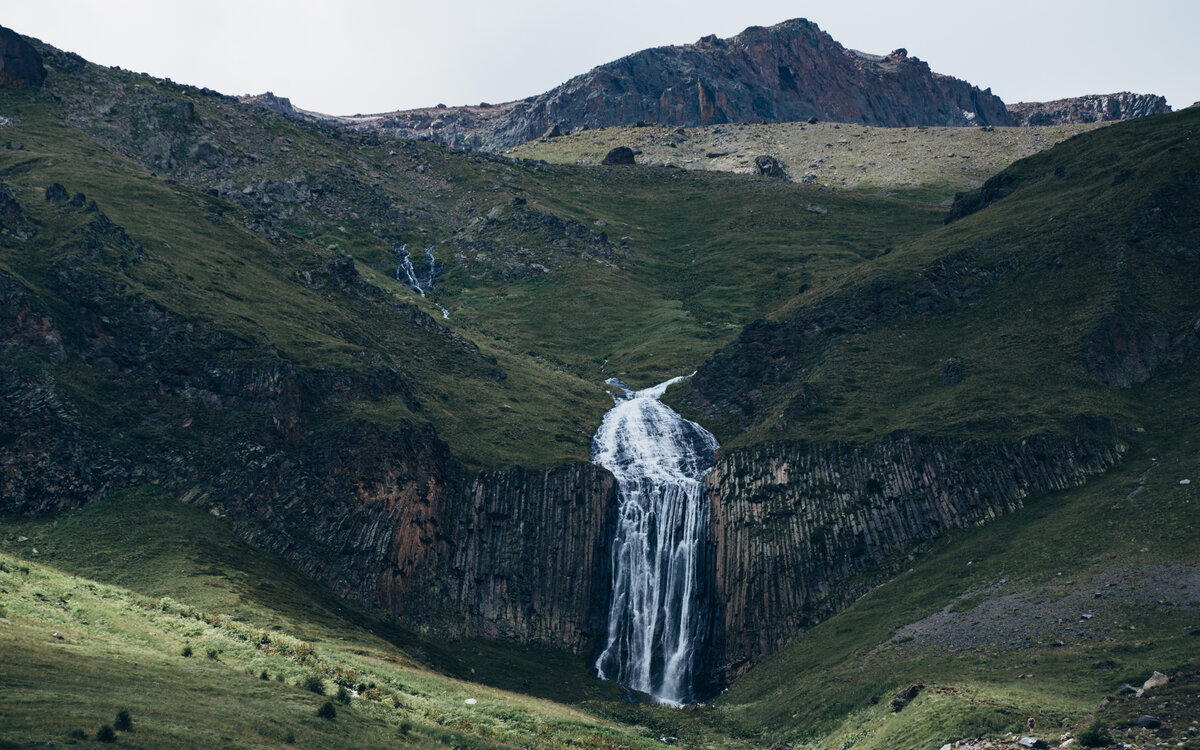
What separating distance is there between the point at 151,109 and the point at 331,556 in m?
124

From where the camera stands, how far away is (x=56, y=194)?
9325 cm

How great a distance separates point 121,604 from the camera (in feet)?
149

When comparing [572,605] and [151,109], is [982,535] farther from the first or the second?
[151,109]

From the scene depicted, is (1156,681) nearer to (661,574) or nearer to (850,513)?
(850,513)

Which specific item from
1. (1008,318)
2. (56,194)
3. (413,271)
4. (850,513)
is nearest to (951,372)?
(1008,318)

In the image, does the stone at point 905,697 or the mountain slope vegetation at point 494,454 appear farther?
the stone at point 905,697

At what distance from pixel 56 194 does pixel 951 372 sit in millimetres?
89941

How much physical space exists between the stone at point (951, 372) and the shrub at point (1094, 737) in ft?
178

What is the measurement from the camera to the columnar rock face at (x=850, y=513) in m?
68.6

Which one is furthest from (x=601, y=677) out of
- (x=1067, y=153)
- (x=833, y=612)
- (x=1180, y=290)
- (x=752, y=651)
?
(x=1067, y=153)

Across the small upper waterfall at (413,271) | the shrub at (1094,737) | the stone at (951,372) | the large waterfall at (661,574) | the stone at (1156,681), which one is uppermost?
the small upper waterfall at (413,271)

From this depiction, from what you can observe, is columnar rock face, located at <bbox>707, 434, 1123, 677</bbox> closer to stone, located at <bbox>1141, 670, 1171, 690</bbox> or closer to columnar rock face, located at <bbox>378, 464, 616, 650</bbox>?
columnar rock face, located at <bbox>378, 464, 616, 650</bbox>

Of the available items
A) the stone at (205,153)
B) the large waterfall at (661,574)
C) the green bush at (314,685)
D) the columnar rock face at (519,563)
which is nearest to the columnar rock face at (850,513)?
the large waterfall at (661,574)

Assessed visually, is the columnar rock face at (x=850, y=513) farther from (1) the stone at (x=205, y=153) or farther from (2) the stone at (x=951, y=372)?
(1) the stone at (x=205, y=153)
